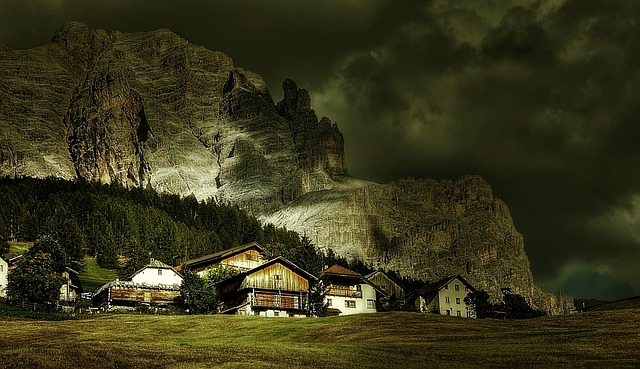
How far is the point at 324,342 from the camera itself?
5847cm

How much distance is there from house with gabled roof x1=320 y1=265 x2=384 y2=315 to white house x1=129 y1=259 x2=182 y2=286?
74.4 feet

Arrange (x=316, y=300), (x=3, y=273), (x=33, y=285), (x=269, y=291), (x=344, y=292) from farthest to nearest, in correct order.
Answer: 1. (x=344, y=292)
2. (x=3, y=273)
3. (x=316, y=300)
4. (x=269, y=291)
5. (x=33, y=285)

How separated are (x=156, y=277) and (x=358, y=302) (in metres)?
31.9

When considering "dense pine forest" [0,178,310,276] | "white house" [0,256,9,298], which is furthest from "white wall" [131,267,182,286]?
"dense pine forest" [0,178,310,276]

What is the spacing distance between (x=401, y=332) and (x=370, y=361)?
18.5 metres

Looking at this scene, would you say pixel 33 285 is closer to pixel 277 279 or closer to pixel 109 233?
pixel 277 279

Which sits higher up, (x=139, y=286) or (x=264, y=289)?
(x=139, y=286)

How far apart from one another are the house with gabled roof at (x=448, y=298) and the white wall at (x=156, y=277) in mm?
44928

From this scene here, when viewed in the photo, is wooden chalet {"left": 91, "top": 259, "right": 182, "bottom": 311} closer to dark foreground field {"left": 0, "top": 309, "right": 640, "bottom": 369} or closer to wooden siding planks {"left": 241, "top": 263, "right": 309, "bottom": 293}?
wooden siding planks {"left": 241, "top": 263, "right": 309, "bottom": 293}

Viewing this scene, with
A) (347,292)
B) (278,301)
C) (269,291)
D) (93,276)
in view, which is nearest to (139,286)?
(269,291)

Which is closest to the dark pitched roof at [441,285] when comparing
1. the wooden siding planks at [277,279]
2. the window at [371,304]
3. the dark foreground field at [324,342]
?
the window at [371,304]

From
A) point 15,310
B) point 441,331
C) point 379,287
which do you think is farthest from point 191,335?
point 379,287

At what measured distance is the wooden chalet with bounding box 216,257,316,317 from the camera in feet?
334

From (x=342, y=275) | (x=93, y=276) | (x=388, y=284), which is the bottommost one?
(x=388, y=284)
